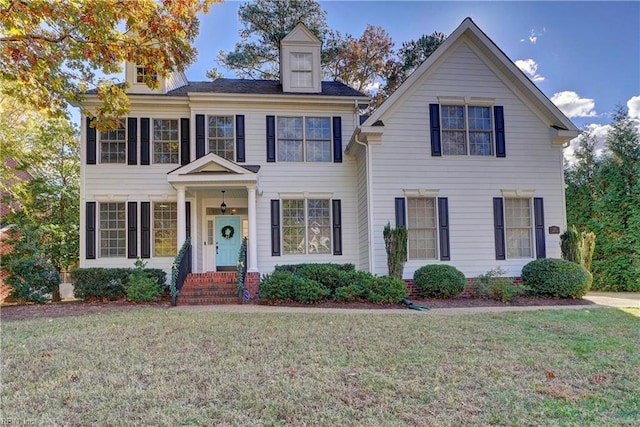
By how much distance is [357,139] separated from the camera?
438 inches

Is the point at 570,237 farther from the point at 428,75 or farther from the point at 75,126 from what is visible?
the point at 75,126

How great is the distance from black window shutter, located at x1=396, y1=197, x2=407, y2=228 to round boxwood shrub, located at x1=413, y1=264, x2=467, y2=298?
144 cm

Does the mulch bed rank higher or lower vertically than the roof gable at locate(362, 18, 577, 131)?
lower

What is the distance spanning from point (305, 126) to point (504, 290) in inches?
287

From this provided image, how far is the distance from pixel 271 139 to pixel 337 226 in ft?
11.0

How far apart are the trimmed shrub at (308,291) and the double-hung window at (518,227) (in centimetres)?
574

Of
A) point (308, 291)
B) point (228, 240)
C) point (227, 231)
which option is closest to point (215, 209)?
point (227, 231)

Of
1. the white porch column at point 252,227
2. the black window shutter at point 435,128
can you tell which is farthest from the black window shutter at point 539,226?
the white porch column at point 252,227

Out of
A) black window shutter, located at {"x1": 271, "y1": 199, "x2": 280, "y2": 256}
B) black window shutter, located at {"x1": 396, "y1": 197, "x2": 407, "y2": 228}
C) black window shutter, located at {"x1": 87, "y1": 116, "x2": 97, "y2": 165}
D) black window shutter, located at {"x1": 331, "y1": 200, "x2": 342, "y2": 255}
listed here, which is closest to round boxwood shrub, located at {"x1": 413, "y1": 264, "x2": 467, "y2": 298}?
black window shutter, located at {"x1": 396, "y1": 197, "x2": 407, "y2": 228}

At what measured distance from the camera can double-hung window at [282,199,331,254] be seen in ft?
39.6

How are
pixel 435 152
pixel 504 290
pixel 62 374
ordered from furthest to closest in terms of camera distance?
1. pixel 435 152
2. pixel 504 290
3. pixel 62 374

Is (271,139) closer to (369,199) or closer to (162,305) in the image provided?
(369,199)

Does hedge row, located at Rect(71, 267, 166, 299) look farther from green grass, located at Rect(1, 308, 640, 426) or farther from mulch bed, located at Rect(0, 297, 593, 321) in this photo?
green grass, located at Rect(1, 308, 640, 426)

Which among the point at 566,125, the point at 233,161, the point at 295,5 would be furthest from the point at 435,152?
the point at 295,5
